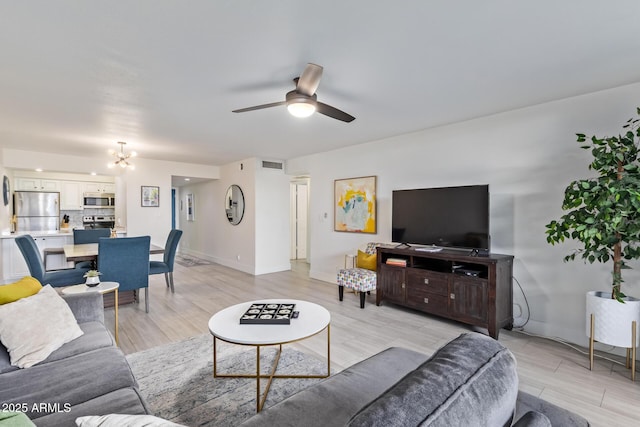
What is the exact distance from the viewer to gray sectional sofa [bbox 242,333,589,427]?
2.17ft

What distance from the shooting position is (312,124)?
12.5ft

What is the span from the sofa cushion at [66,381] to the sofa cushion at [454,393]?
1.24 metres

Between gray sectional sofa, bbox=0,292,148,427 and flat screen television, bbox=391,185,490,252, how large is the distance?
10.5 feet

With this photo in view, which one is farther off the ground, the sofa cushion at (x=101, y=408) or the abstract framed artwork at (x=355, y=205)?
the abstract framed artwork at (x=355, y=205)

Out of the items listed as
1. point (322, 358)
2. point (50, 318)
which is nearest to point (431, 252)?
point (322, 358)

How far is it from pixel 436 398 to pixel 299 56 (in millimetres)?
2153

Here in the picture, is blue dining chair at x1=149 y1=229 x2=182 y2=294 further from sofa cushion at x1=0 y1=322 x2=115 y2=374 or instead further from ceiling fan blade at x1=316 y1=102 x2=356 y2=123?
ceiling fan blade at x1=316 y1=102 x2=356 y2=123

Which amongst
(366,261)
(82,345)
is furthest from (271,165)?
(82,345)

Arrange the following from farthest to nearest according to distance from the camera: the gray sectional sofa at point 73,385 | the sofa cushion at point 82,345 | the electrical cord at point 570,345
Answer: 1. the electrical cord at point 570,345
2. the sofa cushion at point 82,345
3. the gray sectional sofa at point 73,385

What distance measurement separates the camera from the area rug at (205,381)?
1.88 meters

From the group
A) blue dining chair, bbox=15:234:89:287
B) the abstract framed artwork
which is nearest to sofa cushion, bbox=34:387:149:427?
blue dining chair, bbox=15:234:89:287

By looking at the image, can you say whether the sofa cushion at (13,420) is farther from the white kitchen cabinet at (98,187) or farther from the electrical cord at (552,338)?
the white kitchen cabinet at (98,187)

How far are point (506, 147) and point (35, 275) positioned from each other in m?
5.57

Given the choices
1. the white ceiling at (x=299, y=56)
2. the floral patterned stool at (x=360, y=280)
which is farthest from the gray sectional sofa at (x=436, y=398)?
the floral patterned stool at (x=360, y=280)
